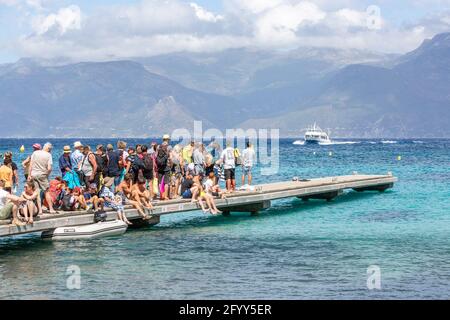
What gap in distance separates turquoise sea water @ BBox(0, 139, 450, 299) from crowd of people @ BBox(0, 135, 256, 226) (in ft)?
3.87

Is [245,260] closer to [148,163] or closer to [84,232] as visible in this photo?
[84,232]

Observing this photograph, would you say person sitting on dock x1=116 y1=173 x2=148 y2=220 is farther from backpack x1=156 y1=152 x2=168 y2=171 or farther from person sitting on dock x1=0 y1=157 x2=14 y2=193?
person sitting on dock x1=0 y1=157 x2=14 y2=193

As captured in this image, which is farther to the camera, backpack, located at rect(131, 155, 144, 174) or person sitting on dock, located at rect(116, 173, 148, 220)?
person sitting on dock, located at rect(116, 173, 148, 220)

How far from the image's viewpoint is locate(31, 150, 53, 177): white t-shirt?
75.4ft

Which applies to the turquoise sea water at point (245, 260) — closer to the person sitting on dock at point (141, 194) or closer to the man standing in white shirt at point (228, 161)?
the person sitting on dock at point (141, 194)

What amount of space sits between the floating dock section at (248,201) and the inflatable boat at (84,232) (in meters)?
0.24

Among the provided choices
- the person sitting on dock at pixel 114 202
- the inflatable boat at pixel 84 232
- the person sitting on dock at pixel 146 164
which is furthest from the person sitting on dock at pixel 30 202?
the person sitting on dock at pixel 146 164

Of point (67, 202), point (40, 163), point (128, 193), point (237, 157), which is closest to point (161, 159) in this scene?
point (128, 193)

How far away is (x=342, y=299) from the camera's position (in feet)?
58.5

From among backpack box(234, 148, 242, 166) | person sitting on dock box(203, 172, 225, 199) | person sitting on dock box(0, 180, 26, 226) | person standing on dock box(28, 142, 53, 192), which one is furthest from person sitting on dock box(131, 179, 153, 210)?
backpack box(234, 148, 242, 166)

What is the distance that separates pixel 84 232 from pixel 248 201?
32.3ft

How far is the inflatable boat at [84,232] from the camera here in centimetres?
2438
